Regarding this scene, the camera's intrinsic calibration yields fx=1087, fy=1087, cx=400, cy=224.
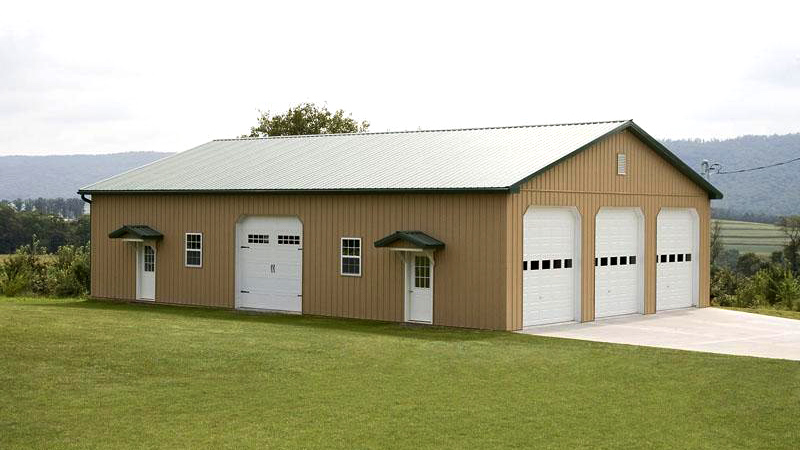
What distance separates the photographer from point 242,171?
29438 mm

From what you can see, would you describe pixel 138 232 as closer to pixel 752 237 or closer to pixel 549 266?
pixel 549 266

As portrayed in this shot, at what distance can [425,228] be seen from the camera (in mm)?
23875

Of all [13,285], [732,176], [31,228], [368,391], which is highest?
[732,176]

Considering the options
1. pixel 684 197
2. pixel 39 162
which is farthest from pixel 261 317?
pixel 39 162

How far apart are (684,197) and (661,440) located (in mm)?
18006

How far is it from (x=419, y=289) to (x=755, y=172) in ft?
346

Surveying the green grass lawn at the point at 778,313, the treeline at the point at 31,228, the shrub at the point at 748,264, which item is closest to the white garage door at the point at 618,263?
the green grass lawn at the point at 778,313

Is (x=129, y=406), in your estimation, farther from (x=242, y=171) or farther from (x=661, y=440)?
(x=242, y=171)

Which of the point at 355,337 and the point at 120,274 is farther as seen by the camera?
the point at 120,274

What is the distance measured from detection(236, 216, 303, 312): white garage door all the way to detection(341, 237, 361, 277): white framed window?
54.9 inches

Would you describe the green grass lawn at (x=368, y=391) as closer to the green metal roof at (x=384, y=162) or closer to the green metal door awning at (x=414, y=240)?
the green metal door awning at (x=414, y=240)

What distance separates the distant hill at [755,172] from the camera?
11625 cm

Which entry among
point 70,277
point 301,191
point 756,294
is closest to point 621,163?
point 301,191

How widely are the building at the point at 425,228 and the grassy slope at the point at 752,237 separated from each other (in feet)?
185
